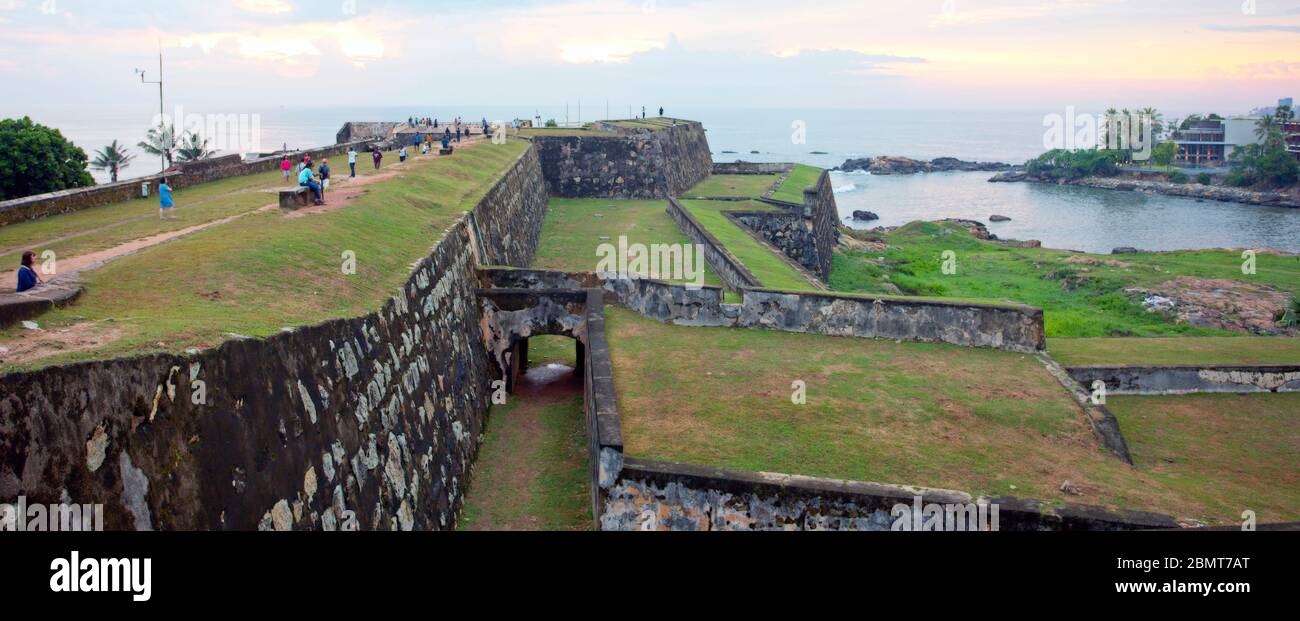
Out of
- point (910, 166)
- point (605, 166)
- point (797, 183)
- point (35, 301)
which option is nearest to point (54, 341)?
point (35, 301)

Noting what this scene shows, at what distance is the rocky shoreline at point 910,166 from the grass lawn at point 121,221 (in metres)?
104

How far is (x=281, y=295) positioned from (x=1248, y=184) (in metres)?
93.5

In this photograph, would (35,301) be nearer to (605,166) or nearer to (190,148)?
(605,166)

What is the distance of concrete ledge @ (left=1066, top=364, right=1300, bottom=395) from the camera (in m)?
16.1

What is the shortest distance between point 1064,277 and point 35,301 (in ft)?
127

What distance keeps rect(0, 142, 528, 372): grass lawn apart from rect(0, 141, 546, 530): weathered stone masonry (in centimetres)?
33

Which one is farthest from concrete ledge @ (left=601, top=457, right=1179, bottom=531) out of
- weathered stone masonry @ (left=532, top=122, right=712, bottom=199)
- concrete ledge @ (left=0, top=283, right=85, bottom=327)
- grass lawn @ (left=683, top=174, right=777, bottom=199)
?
weathered stone masonry @ (left=532, top=122, right=712, bottom=199)

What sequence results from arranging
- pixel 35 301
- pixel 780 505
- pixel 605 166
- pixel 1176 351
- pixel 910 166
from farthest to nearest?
pixel 910 166 → pixel 605 166 → pixel 1176 351 → pixel 780 505 → pixel 35 301

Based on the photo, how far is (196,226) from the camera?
1659cm

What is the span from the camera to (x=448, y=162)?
30922mm

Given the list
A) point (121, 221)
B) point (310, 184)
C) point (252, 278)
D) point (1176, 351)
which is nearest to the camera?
point (252, 278)

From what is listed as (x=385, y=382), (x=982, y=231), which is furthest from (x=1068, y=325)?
(x=982, y=231)

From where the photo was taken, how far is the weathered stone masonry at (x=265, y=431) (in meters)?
6.90

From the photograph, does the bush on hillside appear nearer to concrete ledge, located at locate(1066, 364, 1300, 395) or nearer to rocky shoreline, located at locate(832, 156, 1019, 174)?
rocky shoreline, located at locate(832, 156, 1019, 174)
